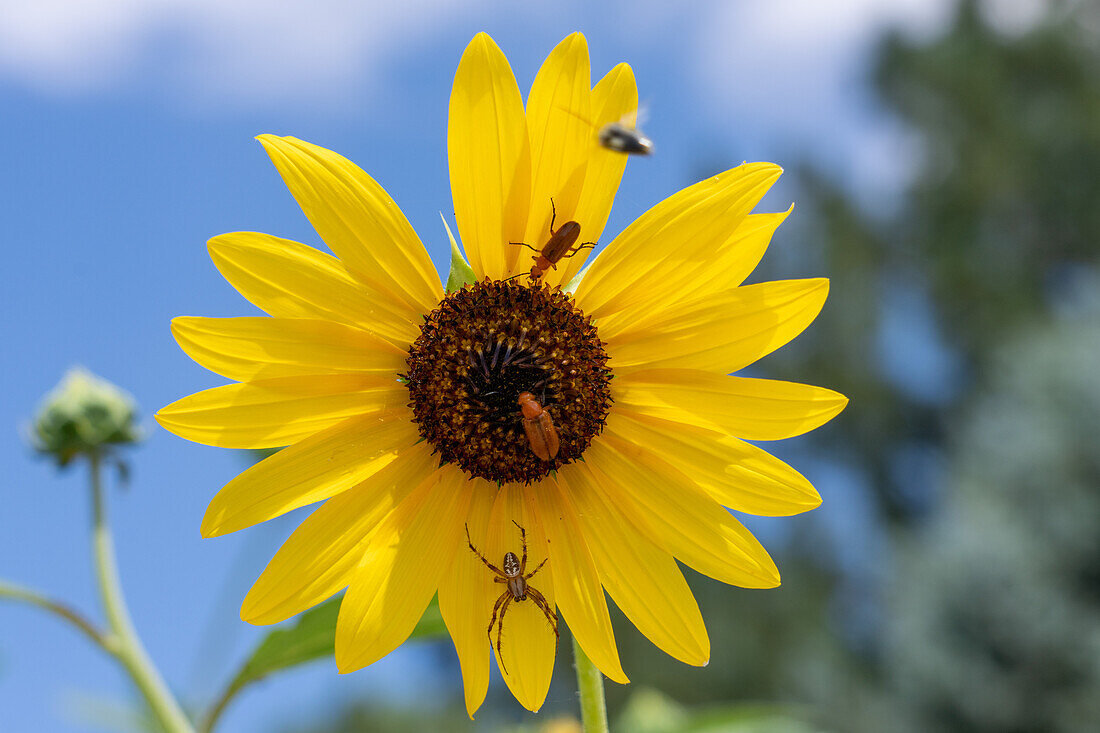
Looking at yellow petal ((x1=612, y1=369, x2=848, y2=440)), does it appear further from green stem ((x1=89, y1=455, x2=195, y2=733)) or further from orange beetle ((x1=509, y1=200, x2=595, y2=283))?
green stem ((x1=89, y1=455, x2=195, y2=733))

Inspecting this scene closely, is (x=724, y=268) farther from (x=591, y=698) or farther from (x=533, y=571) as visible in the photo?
(x=591, y=698)

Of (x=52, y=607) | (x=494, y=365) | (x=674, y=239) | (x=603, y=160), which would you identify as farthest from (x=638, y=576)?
(x=52, y=607)

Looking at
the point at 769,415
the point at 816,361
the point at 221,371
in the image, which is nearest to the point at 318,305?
the point at 221,371

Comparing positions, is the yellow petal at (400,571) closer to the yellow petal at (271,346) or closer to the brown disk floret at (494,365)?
the brown disk floret at (494,365)

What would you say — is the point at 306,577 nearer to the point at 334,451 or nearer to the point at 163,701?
the point at 334,451

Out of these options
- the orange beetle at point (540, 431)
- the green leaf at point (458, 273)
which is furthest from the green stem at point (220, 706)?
the green leaf at point (458, 273)

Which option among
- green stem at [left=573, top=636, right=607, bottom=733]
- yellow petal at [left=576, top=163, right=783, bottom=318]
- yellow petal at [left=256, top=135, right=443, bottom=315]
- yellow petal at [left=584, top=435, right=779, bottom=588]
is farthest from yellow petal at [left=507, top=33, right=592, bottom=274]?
green stem at [left=573, top=636, right=607, bottom=733]
